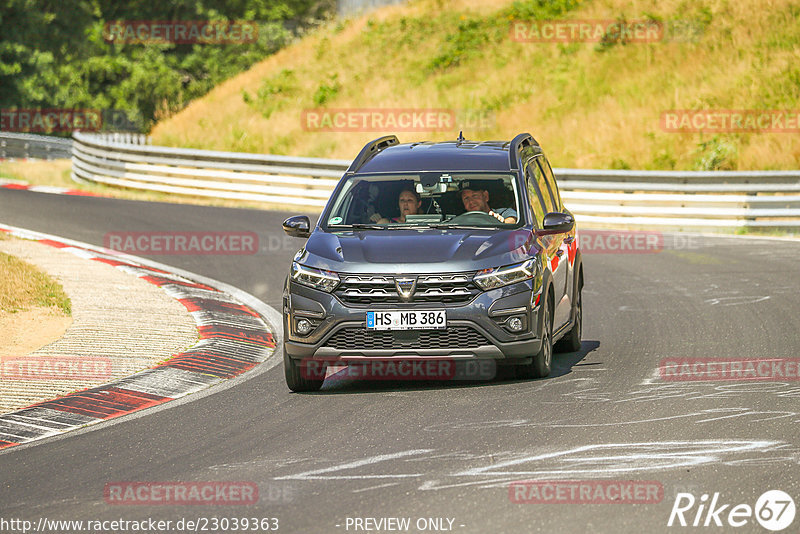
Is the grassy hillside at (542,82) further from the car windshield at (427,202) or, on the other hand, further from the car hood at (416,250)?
the car hood at (416,250)

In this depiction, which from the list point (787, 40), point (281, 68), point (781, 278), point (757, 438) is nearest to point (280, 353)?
point (757, 438)

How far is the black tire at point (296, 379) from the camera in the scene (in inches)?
391

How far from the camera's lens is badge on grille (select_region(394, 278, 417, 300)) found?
940 centimetres

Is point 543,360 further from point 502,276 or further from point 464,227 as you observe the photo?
point 464,227

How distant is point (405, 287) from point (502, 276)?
2.45ft

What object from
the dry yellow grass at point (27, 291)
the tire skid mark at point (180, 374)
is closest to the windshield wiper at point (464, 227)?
the tire skid mark at point (180, 374)

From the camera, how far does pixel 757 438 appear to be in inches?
307

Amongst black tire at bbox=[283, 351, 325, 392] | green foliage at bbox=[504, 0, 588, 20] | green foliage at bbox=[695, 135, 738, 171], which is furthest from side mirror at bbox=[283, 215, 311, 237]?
green foliage at bbox=[504, 0, 588, 20]

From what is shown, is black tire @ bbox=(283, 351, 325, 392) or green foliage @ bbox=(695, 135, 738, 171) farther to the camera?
green foliage @ bbox=(695, 135, 738, 171)

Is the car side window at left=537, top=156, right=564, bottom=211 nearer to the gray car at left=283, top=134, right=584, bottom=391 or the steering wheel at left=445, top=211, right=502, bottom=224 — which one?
the gray car at left=283, top=134, right=584, bottom=391

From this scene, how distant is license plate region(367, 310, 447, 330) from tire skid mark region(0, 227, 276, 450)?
1.91 m

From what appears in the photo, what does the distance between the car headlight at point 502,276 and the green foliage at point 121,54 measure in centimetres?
4081

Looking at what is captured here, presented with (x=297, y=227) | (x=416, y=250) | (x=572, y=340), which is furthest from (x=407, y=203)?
(x=572, y=340)

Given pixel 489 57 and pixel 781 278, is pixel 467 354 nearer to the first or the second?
pixel 781 278
